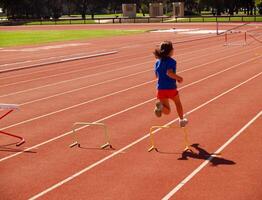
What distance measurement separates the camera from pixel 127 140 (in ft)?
32.7

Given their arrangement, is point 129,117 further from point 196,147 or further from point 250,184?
point 250,184

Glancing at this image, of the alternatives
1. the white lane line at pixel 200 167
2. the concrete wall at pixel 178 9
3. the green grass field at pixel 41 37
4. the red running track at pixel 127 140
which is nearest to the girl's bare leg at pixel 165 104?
the red running track at pixel 127 140

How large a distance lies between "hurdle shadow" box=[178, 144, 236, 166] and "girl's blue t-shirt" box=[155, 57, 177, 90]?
1.22 metres

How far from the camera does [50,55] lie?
33.2 m

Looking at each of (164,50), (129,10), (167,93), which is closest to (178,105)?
(167,93)

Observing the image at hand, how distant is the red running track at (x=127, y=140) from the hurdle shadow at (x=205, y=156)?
0.02m

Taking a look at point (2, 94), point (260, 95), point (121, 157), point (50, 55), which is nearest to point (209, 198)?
point (121, 157)

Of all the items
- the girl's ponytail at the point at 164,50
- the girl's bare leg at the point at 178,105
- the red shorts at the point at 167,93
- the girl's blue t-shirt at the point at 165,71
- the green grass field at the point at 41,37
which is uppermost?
the girl's ponytail at the point at 164,50

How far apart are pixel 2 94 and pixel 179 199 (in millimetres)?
11843

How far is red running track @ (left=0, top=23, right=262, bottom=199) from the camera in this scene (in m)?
7.23

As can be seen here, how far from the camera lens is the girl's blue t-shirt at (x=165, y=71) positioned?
8805 millimetres

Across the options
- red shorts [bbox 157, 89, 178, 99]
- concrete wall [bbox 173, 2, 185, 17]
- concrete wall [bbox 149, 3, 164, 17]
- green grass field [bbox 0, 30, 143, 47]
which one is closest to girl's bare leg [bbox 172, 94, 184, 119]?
red shorts [bbox 157, 89, 178, 99]

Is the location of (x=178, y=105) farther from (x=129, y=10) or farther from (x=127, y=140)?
(x=129, y=10)

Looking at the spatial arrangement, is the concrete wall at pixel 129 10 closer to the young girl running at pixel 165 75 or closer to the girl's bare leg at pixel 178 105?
the girl's bare leg at pixel 178 105
